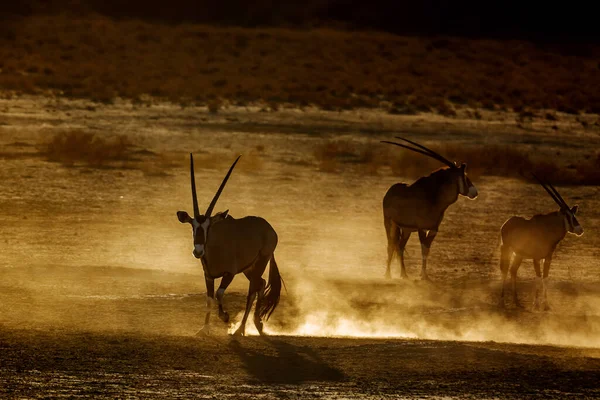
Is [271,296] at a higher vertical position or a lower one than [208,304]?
lower

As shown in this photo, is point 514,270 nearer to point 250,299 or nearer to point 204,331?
point 250,299

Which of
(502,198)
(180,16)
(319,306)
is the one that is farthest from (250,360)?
(180,16)

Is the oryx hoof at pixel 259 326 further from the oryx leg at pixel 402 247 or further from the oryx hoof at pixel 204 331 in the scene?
the oryx leg at pixel 402 247

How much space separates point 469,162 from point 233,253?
797 inches

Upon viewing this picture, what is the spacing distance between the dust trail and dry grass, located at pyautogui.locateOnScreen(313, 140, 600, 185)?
44.5 feet

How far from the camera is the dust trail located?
13.8 metres

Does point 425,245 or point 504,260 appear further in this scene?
point 425,245

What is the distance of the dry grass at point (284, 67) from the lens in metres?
52.1

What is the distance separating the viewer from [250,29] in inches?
3669

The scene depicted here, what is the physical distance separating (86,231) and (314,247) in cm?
397

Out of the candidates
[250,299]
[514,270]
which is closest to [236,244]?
[250,299]

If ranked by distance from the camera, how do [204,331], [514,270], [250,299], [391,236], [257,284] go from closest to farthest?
[204,331], [250,299], [257,284], [514,270], [391,236]

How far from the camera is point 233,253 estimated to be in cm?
1290

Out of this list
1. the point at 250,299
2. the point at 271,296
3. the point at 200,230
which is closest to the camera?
the point at 200,230
